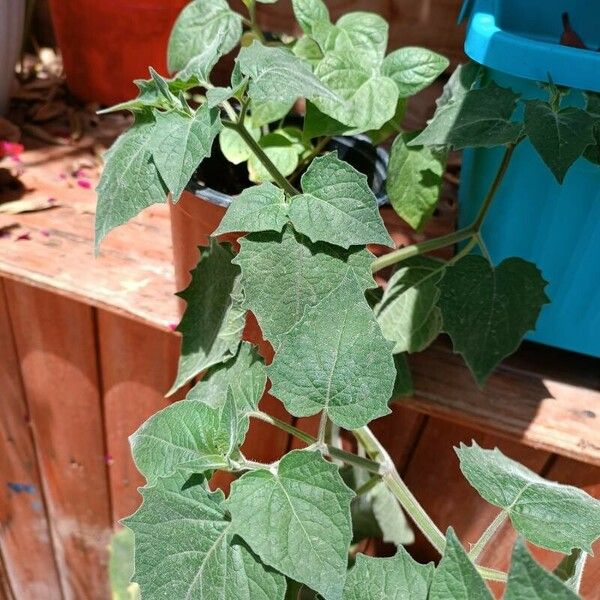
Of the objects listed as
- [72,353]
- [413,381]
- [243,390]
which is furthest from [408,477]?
[72,353]

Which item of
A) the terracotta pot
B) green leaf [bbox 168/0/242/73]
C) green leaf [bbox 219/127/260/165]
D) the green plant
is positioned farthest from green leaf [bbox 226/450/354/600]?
the terracotta pot

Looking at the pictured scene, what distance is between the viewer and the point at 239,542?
458 mm

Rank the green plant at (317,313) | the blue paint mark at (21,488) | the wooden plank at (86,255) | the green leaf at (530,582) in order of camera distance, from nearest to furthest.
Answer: the green leaf at (530,582) < the green plant at (317,313) < the wooden plank at (86,255) < the blue paint mark at (21,488)

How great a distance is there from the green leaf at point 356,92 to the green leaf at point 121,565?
34.5 inches

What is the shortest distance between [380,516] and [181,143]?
1.77 ft

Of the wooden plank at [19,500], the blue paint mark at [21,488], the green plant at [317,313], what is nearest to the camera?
the green plant at [317,313]

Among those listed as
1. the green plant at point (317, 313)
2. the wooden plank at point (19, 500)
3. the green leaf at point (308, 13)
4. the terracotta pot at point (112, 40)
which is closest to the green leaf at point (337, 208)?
the green plant at point (317, 313)

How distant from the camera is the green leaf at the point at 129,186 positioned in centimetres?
50

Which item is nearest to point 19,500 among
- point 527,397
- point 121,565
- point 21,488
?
point 21,488

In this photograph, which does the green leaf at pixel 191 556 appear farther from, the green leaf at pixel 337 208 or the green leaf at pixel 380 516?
the green leaf at pixel 380 516

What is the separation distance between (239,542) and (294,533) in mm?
50

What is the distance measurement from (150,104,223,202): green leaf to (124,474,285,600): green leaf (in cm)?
22

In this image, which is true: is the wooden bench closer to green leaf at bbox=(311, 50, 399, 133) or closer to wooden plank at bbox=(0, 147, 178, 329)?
wooden plank at bbox=(0, 147, 178, 329)

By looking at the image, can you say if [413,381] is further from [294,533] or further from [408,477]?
[294,533]
